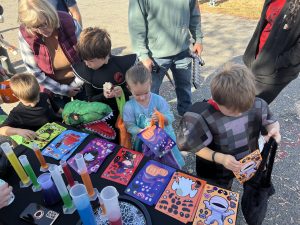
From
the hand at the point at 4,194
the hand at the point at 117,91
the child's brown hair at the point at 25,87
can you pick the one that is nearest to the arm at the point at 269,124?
the hand at the point at 117,91

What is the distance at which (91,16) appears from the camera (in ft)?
23.6

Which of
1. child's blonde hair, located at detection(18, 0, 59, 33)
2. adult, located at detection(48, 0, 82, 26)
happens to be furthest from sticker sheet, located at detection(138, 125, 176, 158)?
adult, located at detection(48, 0, 82, 26)

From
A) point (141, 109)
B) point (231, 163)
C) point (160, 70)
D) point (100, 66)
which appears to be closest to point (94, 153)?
point (141, 109)

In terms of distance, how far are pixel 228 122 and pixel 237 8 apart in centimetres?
592

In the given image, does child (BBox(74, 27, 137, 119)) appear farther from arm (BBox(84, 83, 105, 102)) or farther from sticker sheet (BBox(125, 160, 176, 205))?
sticker sheet (BBox(125, 160, 176, 205))

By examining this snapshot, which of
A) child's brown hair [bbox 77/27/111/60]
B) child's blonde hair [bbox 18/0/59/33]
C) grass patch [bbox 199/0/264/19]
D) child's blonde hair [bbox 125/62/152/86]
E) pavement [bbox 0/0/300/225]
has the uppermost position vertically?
child's blonde hair [bbox 18/0/59/33]

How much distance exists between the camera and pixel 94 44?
1965 millimetres

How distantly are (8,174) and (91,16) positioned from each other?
6320 millimetres

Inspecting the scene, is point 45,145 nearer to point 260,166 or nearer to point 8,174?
point 8,174

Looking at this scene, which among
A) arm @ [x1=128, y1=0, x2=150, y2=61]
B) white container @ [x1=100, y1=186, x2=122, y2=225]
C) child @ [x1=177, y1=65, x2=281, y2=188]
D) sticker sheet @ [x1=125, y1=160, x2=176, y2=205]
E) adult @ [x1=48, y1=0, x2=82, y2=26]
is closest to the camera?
white container @ [x1=100, y1=186, x2=122, y2=225]

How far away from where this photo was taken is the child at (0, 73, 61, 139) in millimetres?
2031

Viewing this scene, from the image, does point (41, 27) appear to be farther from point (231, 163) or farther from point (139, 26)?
point (231, 163)

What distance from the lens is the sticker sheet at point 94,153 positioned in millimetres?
1639

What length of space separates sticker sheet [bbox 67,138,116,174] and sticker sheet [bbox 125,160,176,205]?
10.4 inches
